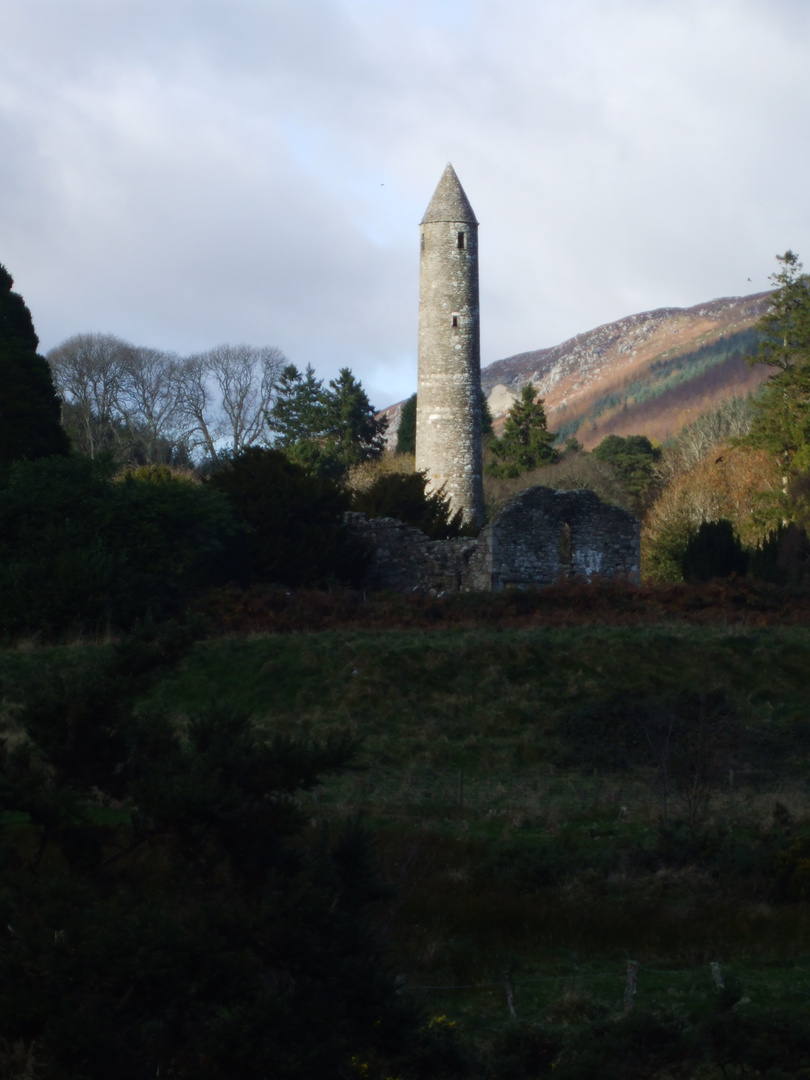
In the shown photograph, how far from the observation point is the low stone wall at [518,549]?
88.1 ft

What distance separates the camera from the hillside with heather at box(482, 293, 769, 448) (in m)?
111

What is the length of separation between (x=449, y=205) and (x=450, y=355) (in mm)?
4571

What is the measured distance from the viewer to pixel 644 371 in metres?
140

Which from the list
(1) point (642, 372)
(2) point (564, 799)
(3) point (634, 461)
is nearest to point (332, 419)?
(3) point (634, 461)

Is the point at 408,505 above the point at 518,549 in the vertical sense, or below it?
above

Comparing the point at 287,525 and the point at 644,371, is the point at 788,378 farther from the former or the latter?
the point at 644,371

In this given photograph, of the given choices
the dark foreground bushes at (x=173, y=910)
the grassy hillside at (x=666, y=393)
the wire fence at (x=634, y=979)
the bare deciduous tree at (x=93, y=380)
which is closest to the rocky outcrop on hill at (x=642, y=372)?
the grassy hillside at (x=666, y=393)

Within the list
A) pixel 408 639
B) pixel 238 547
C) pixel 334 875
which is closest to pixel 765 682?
pixel 408 639

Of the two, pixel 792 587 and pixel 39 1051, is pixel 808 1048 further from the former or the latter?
pixel 792 587

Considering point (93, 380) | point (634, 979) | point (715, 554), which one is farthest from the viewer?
point (93, 380)

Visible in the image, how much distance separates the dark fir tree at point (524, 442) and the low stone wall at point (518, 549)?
2482 centimetres

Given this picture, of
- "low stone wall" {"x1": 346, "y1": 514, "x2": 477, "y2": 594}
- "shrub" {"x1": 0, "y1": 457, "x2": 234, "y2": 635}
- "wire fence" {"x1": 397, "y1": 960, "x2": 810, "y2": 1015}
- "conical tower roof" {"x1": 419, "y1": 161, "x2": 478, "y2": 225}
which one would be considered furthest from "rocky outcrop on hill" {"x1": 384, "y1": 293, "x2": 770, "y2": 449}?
"wire fence" {"x1": 397, "y1": 960, "x2": 810, "y2": 1015}

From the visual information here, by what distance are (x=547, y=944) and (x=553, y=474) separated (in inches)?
1577

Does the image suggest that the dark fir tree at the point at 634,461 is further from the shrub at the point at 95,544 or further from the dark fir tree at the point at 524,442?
the shrub at the point at 95,544
